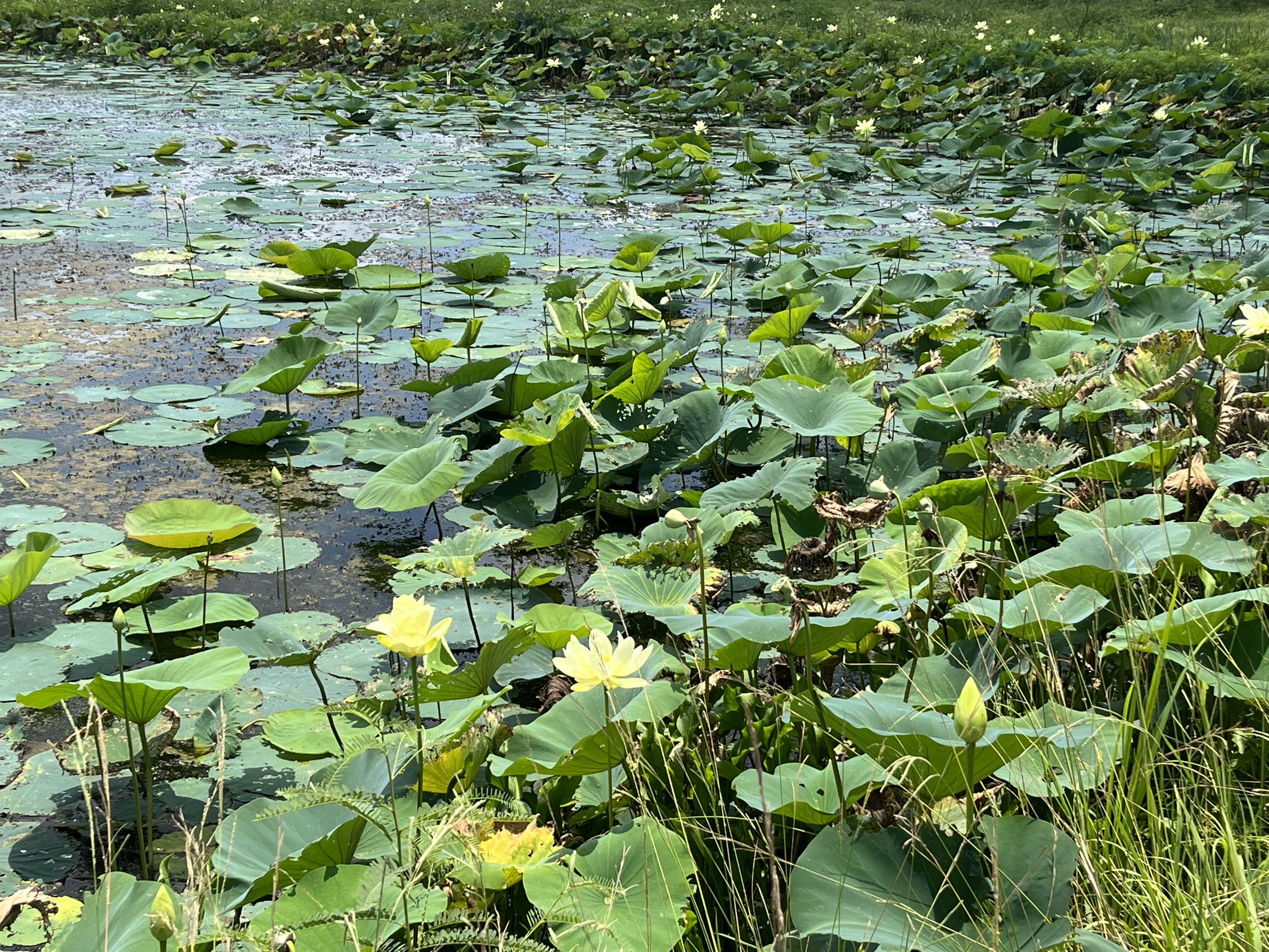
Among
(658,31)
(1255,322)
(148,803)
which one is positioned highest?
(658,31)

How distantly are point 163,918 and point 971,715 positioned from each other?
733mm

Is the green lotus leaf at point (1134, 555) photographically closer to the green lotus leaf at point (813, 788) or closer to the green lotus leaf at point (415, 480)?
the green lotus leaf at point (813, 788)

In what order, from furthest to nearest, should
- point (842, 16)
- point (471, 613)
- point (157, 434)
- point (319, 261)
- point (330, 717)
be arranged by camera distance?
point (842, 16) → point (319, 261) → point (157, 434) → point (471, 613) → point (330, 717)

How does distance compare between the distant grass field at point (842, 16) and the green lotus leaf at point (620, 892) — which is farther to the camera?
the distant grass field at point (842, 16)

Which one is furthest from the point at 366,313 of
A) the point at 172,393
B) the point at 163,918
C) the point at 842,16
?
the point at 842,16

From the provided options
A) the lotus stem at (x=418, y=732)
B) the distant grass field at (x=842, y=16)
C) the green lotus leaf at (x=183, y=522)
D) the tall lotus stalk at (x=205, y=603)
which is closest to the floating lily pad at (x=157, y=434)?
the green lotus leaf at (x=183, y=522)

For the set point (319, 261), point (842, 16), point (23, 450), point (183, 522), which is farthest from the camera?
point (842, 16)

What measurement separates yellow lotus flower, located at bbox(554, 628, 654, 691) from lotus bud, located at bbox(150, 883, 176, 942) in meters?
0.44

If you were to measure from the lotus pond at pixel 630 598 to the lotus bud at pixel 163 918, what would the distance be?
0.03 meters

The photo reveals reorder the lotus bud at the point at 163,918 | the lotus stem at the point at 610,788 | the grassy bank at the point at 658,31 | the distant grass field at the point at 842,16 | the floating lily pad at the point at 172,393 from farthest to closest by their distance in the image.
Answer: the distant grass field at the point at 842,16, the grassy bank at the point at 658,31, the floating lily pad at the point at 172,393, the lotus stem at the point at 610,788, the lotus bud at the point at 163,918

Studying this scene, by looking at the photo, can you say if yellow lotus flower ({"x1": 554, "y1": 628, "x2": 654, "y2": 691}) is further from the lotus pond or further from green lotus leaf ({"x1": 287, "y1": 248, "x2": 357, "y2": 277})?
green lotus leaf ({"x1": 287, "y1": 248, "x2": 357, "y2": 277})

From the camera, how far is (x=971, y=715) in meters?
0.97

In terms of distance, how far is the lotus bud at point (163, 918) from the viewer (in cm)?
92

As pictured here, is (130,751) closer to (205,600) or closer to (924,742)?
(205,600)
